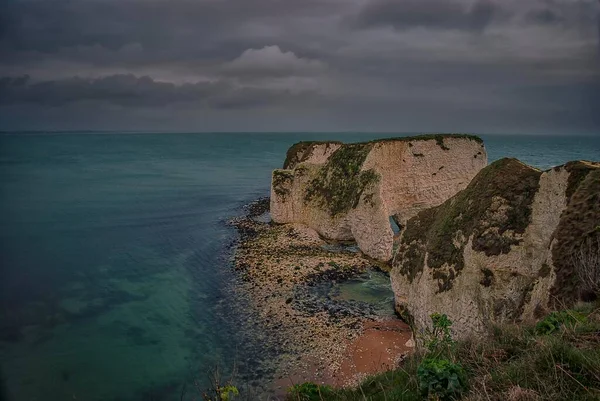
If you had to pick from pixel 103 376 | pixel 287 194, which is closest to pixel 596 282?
pixel 103 376

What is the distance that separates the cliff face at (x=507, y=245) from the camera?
1227 centimetres

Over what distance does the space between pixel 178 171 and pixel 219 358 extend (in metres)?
88.2

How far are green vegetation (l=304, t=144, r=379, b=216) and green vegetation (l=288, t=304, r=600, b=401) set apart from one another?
25.2 metres

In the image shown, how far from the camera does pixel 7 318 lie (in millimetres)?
22469

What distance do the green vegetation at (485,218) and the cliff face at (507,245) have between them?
3cm

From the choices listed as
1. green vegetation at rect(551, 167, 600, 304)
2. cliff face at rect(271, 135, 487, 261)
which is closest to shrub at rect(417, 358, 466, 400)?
green vegetation at rect(551, 167, 600, 304)

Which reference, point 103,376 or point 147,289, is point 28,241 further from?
point 103,376

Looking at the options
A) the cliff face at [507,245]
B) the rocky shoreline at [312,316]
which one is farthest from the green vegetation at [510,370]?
the cliff face at [507,245]

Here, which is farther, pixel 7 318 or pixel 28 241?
pixel 28 241

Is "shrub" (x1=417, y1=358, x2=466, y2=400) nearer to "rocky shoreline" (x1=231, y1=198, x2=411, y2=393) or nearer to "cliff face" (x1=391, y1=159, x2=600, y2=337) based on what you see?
"rocky shoreline" (x1=231, y1=198, x2=411, y2=393)

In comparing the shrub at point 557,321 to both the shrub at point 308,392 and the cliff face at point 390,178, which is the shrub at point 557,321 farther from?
the cliff face at point 390,178

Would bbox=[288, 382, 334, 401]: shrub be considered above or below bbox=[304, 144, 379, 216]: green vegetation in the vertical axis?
below

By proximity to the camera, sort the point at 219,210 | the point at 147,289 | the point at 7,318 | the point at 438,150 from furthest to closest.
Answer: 1. the point at 219,210
2. the point at 438,150
3. the point at 147,289
4. the point at 7,318

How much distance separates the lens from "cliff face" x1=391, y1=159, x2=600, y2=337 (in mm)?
12266
